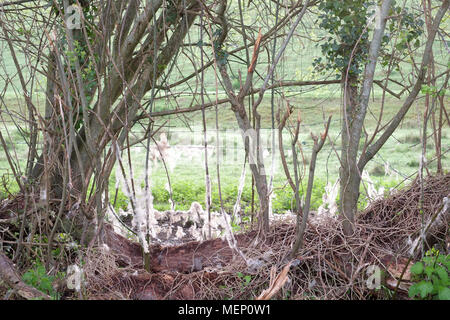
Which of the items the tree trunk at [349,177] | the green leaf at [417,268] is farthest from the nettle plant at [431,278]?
the tree trunk at [349,177]

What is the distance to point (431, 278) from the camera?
2.55 meters

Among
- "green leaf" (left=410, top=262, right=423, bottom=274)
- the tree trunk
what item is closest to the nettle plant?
"green leaf" (left=410, top=262, right=423, bottom=274)

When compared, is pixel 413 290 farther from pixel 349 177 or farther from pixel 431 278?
pixel 349 177

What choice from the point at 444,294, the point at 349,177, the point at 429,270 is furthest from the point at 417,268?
the point at 349,177

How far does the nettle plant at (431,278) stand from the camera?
2.42 metres

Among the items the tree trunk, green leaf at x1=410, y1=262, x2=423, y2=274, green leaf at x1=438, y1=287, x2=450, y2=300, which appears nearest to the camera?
green leaf at x1=438, y1=287, x2=450, y2=300

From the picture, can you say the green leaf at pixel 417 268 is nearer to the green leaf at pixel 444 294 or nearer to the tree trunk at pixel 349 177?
the green leaf at pixel 444 294

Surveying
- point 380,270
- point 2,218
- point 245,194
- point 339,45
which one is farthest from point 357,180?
point 245,194

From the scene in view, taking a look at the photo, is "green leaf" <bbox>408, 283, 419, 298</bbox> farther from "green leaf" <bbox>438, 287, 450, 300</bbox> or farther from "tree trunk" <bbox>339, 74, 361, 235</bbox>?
"tree trunk" <bbox>339, 74, 361, 235</bbox>

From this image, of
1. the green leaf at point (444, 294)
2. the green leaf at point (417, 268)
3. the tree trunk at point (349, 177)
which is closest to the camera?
the green leaf at point (444, 294)

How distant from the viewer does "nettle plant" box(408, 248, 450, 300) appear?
242 centimetres

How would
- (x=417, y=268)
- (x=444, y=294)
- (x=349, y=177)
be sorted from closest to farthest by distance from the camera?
(x=444, y=294), (x=417, y=268), (x=349, y=177)

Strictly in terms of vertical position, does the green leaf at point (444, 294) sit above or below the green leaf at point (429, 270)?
below

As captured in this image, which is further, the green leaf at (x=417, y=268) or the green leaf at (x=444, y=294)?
the green leaf at (x=417, y=268)
